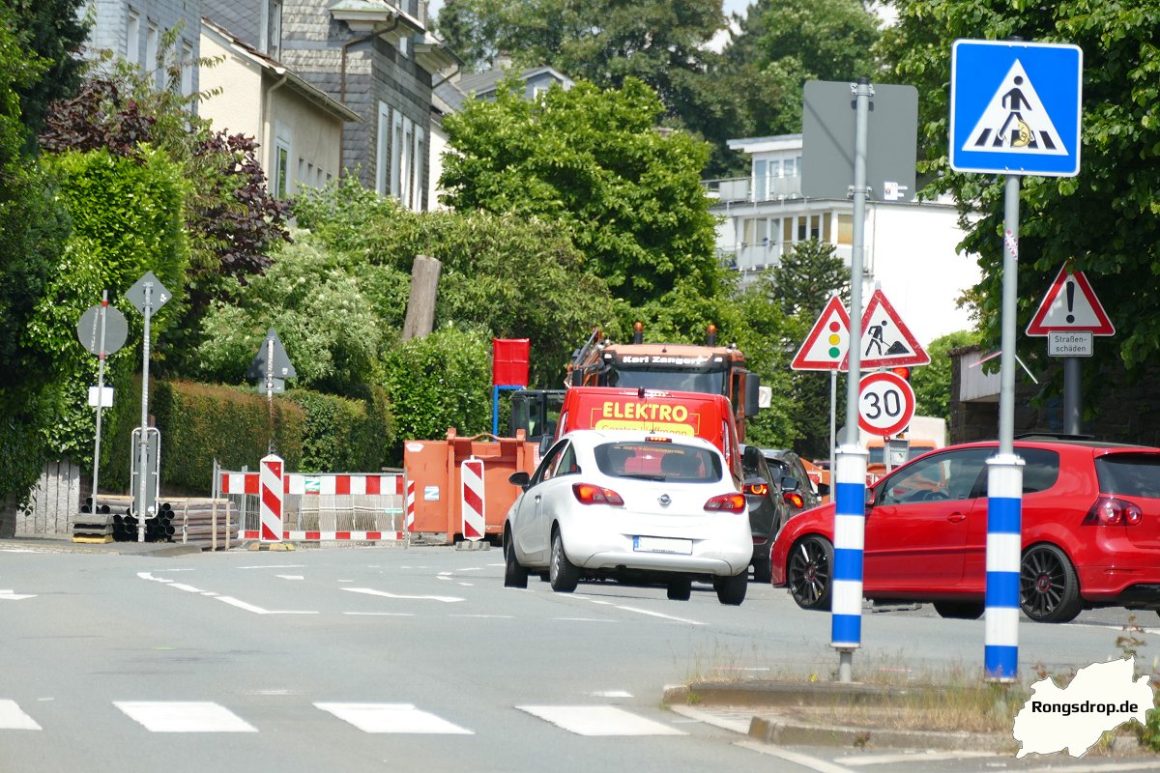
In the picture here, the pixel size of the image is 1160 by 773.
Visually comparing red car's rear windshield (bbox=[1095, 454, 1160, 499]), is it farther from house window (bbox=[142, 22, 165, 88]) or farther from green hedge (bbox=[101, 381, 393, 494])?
house window (bbox=[142, 22, 165, 88])

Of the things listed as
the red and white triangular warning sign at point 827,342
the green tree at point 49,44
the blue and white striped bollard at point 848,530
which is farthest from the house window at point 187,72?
the blue and white striped bollard at point 848,530

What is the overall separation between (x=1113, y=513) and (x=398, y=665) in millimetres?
6906

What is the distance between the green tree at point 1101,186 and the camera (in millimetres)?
23750

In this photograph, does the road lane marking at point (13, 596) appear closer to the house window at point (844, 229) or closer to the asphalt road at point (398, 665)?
the asphalt road at point (398, 665)

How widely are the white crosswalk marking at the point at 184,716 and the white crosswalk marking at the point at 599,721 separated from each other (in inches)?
57.8

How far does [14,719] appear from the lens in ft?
37.3

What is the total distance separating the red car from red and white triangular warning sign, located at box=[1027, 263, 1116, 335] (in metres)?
1.33

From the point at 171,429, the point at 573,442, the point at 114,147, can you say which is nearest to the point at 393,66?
the point at 114,147

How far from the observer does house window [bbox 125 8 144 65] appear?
55281 millimetres

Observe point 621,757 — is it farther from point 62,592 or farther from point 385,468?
point 385,468

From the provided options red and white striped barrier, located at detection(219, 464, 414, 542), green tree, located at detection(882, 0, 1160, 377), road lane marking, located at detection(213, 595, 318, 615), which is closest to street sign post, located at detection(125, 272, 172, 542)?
red and white striped barrier, located at detection(219, 464, 414, 542)

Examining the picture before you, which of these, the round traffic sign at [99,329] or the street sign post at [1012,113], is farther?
the round traffic sign at [99,329]

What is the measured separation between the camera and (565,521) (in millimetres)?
21906

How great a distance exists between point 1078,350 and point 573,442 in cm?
468
